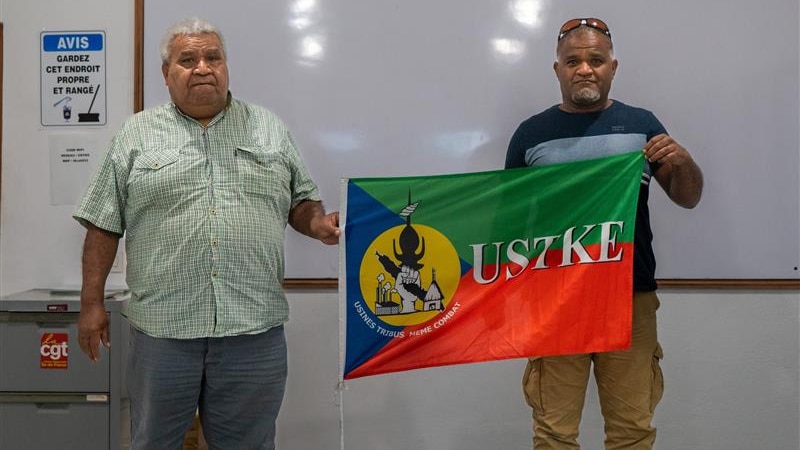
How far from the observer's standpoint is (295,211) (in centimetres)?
210

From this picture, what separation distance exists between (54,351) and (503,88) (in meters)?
2.02

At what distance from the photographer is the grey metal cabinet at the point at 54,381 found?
2.48 metres

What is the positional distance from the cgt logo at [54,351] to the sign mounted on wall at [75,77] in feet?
→ 2.97

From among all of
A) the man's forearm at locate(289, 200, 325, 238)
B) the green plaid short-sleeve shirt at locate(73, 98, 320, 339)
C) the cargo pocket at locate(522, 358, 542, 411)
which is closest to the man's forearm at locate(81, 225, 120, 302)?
the green plaid short-sleeve shirt at locate(73, 98, 320, 339)

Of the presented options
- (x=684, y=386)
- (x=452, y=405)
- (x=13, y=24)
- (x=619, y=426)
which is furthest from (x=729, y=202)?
(x=13, y=24)

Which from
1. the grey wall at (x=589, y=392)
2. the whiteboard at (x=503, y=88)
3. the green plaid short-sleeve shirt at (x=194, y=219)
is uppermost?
the whiteboard at (x=503, y=88)

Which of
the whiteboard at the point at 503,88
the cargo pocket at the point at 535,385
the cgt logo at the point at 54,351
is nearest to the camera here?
the cargo pocket at the point at 535,385

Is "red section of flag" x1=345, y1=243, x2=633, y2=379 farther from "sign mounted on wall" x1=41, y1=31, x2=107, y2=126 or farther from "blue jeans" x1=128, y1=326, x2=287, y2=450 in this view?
"sign mounted on wall" x1=41, y1=31, x2=107, y2=126

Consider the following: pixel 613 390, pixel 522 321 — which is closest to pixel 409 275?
pixel 522 321

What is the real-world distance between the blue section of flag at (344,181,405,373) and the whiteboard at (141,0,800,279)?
810 mm

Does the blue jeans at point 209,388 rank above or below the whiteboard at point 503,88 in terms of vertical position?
below

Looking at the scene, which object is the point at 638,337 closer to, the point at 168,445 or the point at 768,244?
the point at 768,244

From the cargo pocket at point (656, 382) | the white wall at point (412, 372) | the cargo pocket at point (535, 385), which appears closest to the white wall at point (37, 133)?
the white wall at point (412, 372)

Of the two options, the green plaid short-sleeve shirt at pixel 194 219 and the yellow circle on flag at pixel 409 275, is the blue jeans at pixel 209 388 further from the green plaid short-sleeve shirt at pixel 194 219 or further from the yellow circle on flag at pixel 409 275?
the yellow circle on flag at pixel 409 275
